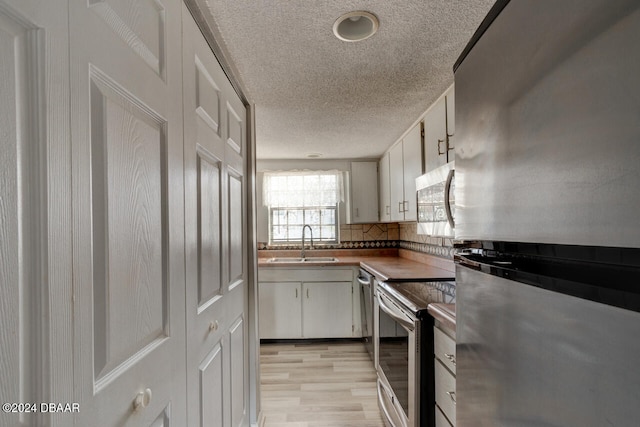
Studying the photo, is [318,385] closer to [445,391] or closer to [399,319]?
[399,319]

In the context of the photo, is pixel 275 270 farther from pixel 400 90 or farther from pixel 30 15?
pixel 30 15

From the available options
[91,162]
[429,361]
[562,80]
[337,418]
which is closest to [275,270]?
[337,418]

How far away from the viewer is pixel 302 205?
3.85 m

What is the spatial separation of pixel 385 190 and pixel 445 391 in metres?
2.40

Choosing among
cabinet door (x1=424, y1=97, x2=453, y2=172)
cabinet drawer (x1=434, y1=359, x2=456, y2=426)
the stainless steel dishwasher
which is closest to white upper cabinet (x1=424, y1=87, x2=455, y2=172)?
cabinet door (x1=424, y1=97, x2=453, y2=172)

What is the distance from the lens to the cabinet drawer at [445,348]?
3.68ft

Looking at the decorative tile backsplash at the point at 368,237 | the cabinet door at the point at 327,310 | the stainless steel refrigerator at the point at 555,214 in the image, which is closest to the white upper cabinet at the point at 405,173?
the decorative tile backsplash at the point at 368,237

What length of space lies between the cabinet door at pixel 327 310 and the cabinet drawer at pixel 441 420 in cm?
197

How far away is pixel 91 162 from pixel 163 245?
11.9 inches

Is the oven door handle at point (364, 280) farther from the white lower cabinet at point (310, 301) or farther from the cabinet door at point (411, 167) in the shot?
the cabinet door at point (411, 167)

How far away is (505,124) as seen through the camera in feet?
1.78

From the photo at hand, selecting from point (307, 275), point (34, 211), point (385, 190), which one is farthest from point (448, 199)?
point (307, 275)

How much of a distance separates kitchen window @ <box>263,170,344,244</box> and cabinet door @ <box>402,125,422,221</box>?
126 cm

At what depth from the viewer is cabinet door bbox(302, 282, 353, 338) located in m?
3.25
